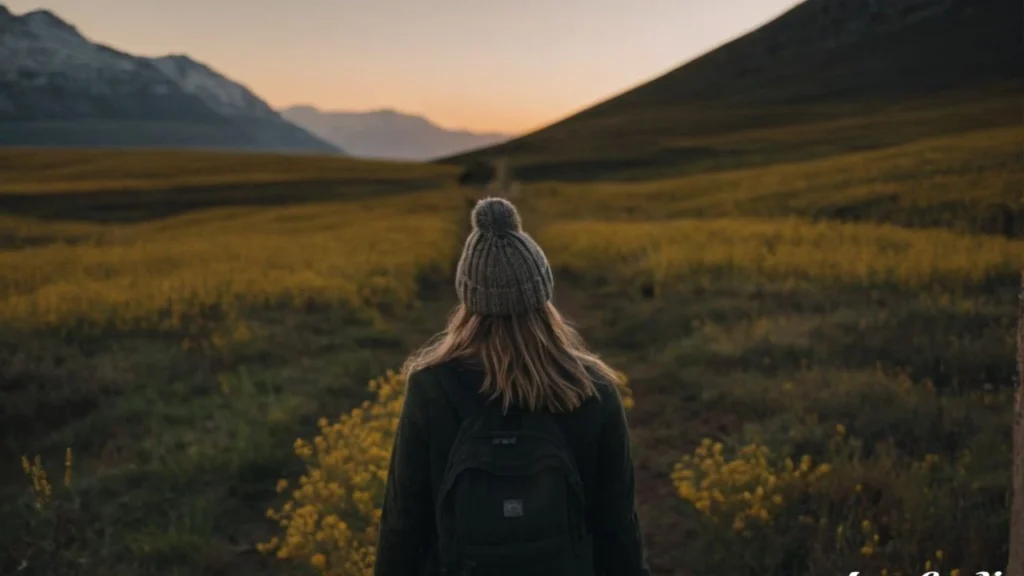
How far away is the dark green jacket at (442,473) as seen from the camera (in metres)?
2.24

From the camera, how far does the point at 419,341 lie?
1081 cm

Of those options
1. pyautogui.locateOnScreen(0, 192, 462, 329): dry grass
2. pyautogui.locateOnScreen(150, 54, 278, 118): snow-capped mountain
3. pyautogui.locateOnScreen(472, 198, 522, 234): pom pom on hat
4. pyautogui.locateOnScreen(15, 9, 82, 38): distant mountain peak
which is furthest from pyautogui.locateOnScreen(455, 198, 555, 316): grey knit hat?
pyautogui.locateOnScreen(150, 54, 278, 118): snow-capped mountain

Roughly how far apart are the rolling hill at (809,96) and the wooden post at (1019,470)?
2462 centimetres

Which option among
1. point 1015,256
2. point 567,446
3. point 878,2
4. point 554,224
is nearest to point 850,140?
point 554,224

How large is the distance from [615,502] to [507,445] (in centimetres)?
46

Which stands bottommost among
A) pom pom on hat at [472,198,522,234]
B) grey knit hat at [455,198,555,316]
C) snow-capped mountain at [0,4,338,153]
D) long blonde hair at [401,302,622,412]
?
long blonde hair at [401,302,622,412]

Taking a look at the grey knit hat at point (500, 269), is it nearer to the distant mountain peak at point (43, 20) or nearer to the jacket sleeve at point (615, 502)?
the jacket sleeve at point (615, 502)

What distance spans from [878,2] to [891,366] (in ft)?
268

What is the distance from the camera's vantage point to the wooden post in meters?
3.17


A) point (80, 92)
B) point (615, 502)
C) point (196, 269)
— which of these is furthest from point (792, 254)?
point (80, 92)

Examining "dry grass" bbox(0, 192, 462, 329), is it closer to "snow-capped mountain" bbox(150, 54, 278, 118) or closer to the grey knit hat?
the grey knit hat

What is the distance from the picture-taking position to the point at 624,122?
76.1 m

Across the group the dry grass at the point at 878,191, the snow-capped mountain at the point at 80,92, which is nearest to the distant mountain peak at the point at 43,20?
the snow-capped mountain at the point at 80,92

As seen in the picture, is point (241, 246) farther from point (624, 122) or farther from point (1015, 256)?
point (624, 122)
